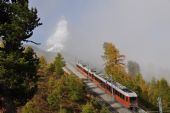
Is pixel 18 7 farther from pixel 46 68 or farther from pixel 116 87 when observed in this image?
pixel 46 68

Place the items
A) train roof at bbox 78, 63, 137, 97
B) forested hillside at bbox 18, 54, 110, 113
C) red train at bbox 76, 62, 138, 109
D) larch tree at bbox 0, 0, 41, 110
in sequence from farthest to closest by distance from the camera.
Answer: train roof at bbox 78, 63, 137, 97, red train at bbox 76, 62, 138, 109, forested hillside at bbox 18, 54, 110, 113, larch tree at bbox 0, 0, 41, 110

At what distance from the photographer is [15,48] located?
31.8 m

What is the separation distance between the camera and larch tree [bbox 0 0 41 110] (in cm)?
3047

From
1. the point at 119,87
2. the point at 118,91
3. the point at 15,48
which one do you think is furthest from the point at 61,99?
the point at 15,48

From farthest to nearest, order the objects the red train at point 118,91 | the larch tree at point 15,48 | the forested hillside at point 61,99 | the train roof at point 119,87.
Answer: the train roof at point 119,87 < the red train at point 118,91 < the forested hillside at point 61,99 < the larch tree at point 15,48

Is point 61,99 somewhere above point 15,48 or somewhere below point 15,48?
below

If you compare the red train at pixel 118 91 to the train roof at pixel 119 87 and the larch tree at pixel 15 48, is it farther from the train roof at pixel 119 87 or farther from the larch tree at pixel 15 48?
the larch tree at pixel 15 48

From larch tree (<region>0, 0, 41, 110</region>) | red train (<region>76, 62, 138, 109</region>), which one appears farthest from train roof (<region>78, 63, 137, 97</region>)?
→ larch tree (<region>0, 0, 41, 110</region>)

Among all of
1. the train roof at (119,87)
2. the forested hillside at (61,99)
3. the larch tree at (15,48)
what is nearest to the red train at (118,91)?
the train roof at (119,87)

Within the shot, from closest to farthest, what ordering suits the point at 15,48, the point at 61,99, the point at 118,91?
the point at 15,48, the point at 61,99, the point at 118,91

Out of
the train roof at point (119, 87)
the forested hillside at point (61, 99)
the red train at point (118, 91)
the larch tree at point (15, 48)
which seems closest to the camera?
the larch tree at point (15, 48)

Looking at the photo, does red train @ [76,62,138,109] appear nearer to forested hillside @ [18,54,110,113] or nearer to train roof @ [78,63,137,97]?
train roof @ [78,63,137,97]

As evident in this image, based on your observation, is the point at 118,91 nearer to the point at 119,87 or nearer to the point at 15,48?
the point at 119,87

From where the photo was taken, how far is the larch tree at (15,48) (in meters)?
30.5
